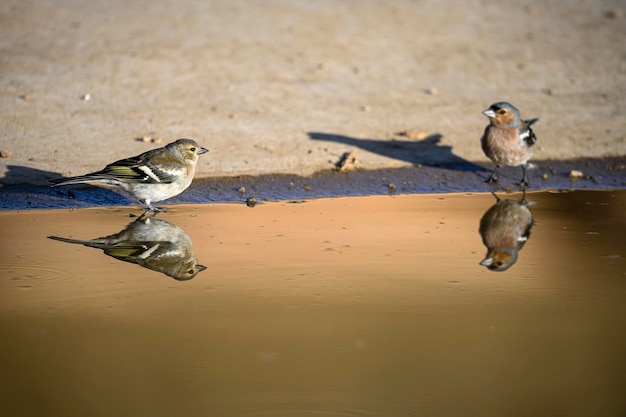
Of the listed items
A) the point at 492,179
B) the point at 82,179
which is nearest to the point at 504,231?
the point at 492,179

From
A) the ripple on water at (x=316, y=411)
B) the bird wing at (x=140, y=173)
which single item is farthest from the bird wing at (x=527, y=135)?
the ripple on water at (x=316, y=411)

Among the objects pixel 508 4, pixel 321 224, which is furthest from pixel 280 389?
Answer: pixel 508 4

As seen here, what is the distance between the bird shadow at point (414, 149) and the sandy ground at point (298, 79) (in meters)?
0.03

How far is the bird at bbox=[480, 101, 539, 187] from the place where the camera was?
387 inches

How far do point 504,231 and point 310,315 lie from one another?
2602 mm

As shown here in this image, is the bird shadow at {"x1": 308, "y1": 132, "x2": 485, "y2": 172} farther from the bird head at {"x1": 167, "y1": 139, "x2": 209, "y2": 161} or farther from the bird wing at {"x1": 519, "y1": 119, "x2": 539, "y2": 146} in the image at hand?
the bird head at {"x1": 167, "y1": 139, "x2": 209, "y2": 161}

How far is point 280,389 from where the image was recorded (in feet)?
16.0

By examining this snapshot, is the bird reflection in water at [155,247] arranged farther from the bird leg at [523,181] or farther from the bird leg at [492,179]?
the bird leg at [523,181]

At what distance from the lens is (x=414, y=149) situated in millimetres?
10836

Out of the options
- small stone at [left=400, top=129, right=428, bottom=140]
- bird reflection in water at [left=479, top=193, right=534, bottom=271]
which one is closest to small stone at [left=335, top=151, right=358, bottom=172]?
small stone at [left=400, top=129, right=428, bottom=140]

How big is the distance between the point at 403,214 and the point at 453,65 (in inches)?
207

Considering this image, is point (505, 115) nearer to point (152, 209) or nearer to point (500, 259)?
point (500, 259)

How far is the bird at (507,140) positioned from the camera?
9.84m

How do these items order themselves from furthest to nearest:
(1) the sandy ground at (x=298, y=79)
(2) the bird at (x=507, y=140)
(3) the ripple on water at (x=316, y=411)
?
(1) the sandy ground at (x=298, y=79), (2) the bird at (x=507, y=140), (3) the ripple on water at (x=316, y=411)
